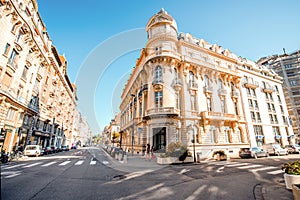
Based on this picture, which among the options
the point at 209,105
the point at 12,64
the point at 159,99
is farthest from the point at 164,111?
the point at 12,64

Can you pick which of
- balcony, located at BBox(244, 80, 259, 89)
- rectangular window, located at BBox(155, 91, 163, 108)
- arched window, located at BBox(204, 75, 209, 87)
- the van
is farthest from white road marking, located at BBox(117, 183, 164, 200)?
balcony, located at BBox(244, 80, 259, 89)

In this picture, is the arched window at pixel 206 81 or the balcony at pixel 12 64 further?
the arched window at pixel 206 81

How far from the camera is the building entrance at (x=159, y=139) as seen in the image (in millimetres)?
18344

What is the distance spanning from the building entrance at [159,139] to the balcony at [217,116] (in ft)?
22.7

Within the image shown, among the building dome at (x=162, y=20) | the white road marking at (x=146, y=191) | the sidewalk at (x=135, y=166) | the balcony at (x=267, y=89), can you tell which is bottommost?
the sidewalk at (x=135, y=166)

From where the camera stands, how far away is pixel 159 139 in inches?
735

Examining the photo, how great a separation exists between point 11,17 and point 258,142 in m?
44.8

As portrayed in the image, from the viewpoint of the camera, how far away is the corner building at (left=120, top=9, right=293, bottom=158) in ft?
62.1

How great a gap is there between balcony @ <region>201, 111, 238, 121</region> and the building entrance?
6928 mm

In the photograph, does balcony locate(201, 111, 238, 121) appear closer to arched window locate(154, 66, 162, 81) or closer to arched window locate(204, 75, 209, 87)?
arched window locate(204, 75, 209, 87)

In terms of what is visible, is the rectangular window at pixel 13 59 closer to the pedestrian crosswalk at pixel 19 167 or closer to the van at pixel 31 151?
the van at pixel 31 151

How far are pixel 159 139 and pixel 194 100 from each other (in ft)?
28.2

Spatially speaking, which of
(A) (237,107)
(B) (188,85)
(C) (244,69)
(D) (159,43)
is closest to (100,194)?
(B) (188,85)

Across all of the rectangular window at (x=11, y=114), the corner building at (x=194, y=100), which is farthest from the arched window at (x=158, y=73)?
the rectangular window at (x=11, y=114)
